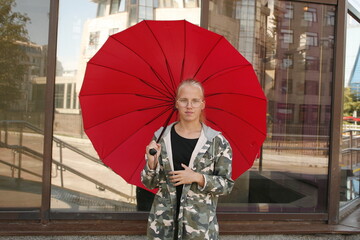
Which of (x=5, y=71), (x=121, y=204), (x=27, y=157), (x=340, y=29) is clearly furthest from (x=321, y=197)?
(x=5, y=71)

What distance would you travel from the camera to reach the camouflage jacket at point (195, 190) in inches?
93.5

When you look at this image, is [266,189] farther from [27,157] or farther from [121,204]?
[27,157]

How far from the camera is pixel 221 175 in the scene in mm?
2414

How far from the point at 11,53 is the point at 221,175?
3.01 m

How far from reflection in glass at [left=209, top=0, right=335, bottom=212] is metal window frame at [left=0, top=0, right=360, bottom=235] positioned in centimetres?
11

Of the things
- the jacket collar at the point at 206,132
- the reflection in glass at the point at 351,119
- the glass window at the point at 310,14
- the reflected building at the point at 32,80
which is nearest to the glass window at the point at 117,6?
the reflected building at the point at 32,80

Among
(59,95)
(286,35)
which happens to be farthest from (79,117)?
(286,35)

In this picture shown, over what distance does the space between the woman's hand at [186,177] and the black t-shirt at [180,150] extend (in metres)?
0.13

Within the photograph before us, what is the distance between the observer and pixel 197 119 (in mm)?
2471

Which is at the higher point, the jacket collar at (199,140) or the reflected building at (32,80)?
the reflected building at (32,80)

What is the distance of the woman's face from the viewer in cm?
234

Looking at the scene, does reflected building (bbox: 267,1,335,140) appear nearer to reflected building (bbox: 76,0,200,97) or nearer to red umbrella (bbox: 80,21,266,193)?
reflected building (bbox: 76,0,200,97)

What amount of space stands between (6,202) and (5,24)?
1940mm

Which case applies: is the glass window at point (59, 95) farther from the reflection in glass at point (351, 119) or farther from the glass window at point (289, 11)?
the reflection in glass at point (351, 119)
